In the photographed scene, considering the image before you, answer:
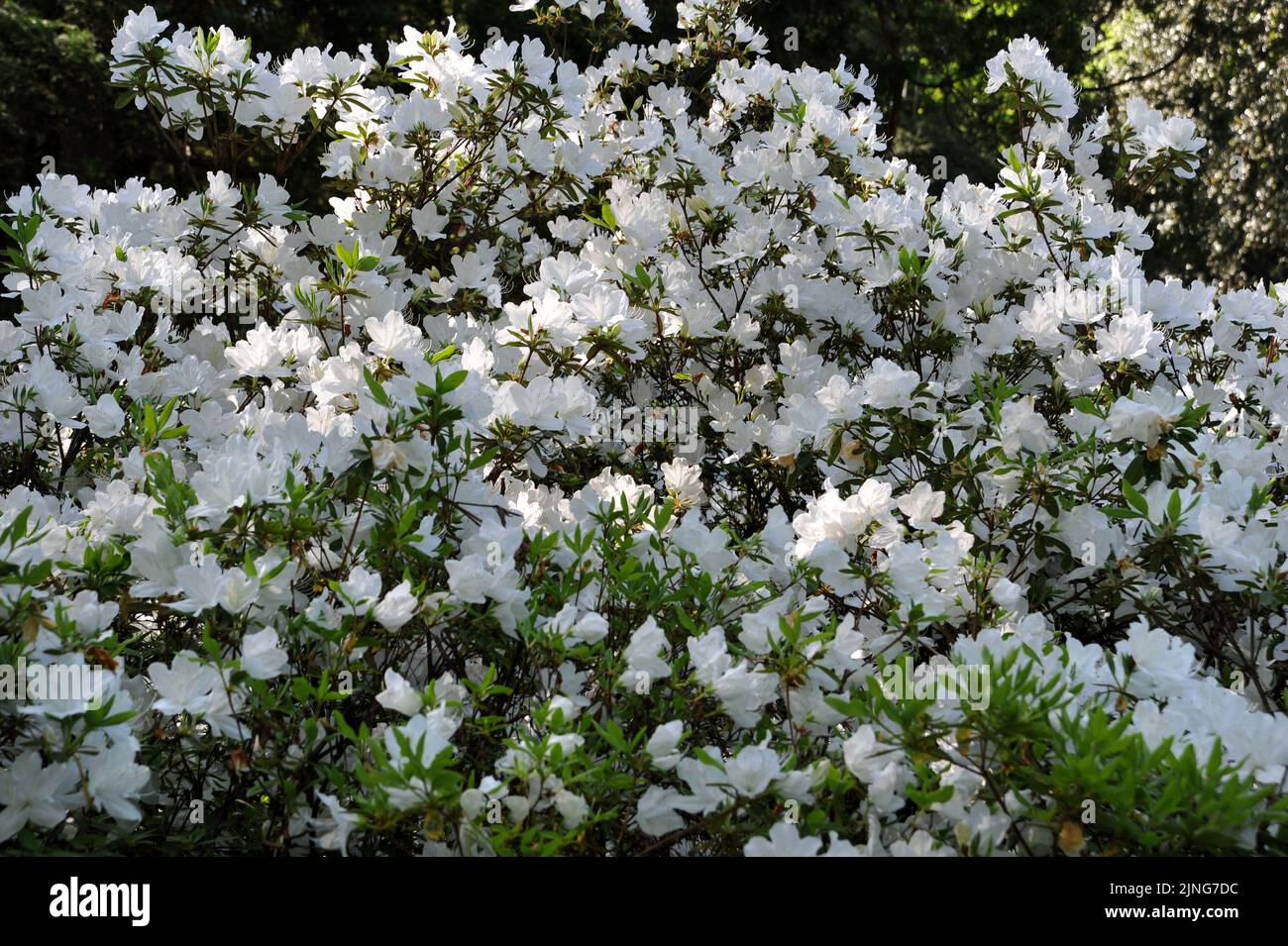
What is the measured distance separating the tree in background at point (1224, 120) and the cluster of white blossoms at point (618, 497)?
1204cm

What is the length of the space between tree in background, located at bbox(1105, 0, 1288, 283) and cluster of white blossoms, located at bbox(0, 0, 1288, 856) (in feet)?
A: 39.5

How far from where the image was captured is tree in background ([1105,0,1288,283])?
46.0ft

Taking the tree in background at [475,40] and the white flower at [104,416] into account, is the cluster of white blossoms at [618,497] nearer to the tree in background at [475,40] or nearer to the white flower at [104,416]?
the white flower at [104,416]

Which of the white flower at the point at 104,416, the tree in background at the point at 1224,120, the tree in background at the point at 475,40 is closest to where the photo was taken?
the white flower at the point at 104,416

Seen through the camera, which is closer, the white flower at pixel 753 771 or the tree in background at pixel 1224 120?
the white flower at pixel 753 771

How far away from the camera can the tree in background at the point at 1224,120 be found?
14016 mm

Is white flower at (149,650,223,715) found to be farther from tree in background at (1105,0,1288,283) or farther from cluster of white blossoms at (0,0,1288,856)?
tree in background at (1105,0,1288,283)

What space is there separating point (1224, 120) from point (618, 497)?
48.2 ft

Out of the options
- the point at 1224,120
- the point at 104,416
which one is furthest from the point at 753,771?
the point at 1224,120

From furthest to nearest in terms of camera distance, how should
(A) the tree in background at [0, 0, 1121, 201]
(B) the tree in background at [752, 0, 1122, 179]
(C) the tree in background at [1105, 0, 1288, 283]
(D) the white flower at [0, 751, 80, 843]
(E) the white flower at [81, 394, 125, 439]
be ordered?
(C) the tree in background at [1105, 0, 1288, 283] → (B) the tree in background at [752, 0, 1122, 179] → (A) the tree in background at [0, 0, 1121, 201] → (E) the white flower at [81, 394, 125, 439] → (D) the white flower at [0, 751, 80, 843]

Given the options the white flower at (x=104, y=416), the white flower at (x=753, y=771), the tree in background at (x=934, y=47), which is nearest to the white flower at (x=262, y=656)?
the white flower at (x=753, y=771)

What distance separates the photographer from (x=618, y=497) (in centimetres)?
238

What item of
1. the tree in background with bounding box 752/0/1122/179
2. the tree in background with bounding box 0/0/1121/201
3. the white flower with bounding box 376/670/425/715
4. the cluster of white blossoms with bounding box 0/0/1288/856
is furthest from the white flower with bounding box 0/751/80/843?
the tree in background with bounding box 752/0/1122/179

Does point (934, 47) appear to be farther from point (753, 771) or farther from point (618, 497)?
point (753, 771)
